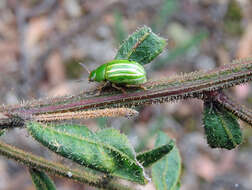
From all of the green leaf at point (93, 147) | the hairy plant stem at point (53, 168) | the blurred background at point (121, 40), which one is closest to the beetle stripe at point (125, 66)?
Answer: the green leaf at point (93, 147)

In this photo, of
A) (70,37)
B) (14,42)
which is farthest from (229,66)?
(14,42)

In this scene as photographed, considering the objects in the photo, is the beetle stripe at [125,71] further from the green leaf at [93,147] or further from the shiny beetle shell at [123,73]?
the green leaf at [93,147]

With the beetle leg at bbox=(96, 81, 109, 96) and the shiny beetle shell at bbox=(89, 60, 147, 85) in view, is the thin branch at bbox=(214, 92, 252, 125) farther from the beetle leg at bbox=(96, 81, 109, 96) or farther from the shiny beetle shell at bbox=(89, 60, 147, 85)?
the beetle leg at bbox=(96, 81, 109, 96)

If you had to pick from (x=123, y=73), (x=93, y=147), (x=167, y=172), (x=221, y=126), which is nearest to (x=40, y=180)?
(x=93, y=147)

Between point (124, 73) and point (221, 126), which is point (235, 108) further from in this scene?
point (124, 73)

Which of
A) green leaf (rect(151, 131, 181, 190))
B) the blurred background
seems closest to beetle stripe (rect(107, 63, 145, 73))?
green leaf (rect(151, 131, 181, 190))

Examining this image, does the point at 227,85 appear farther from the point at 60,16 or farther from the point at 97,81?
the point at 60,16
